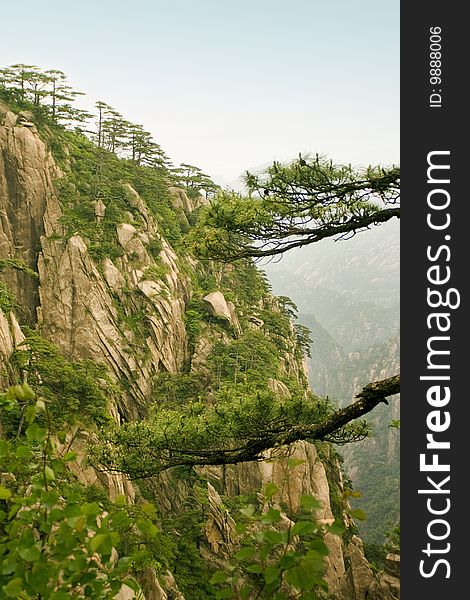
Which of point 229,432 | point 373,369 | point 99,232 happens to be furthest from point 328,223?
point 373,369

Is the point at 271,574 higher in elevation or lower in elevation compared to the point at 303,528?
lower

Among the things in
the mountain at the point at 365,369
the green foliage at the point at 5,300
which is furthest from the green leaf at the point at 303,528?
the green foliage at the point at 5,300

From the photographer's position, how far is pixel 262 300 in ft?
96.3

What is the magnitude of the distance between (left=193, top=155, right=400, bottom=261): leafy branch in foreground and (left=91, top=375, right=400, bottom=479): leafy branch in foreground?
157 cm

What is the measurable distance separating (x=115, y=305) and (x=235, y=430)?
55.7 ft

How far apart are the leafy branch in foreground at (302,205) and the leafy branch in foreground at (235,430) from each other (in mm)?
1572

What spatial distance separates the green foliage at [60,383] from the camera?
558 inches

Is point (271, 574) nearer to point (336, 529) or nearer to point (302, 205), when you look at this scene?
point (336, 529)

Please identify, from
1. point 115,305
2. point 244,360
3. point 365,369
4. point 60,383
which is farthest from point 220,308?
point 365,369

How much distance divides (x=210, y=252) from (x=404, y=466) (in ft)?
11.0

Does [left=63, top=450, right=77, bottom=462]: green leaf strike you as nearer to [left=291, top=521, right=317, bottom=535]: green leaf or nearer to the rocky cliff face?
[left=291, top=521, right=317, bottom=535]: green leaf

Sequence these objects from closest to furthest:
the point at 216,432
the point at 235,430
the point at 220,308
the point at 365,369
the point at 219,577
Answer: the point at 219,577 < the point at 235,430 < the point at 216,432 < the point at 220,308 < the point at 365,369

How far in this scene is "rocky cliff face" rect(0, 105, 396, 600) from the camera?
63.6 ft

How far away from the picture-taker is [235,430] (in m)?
5.02
